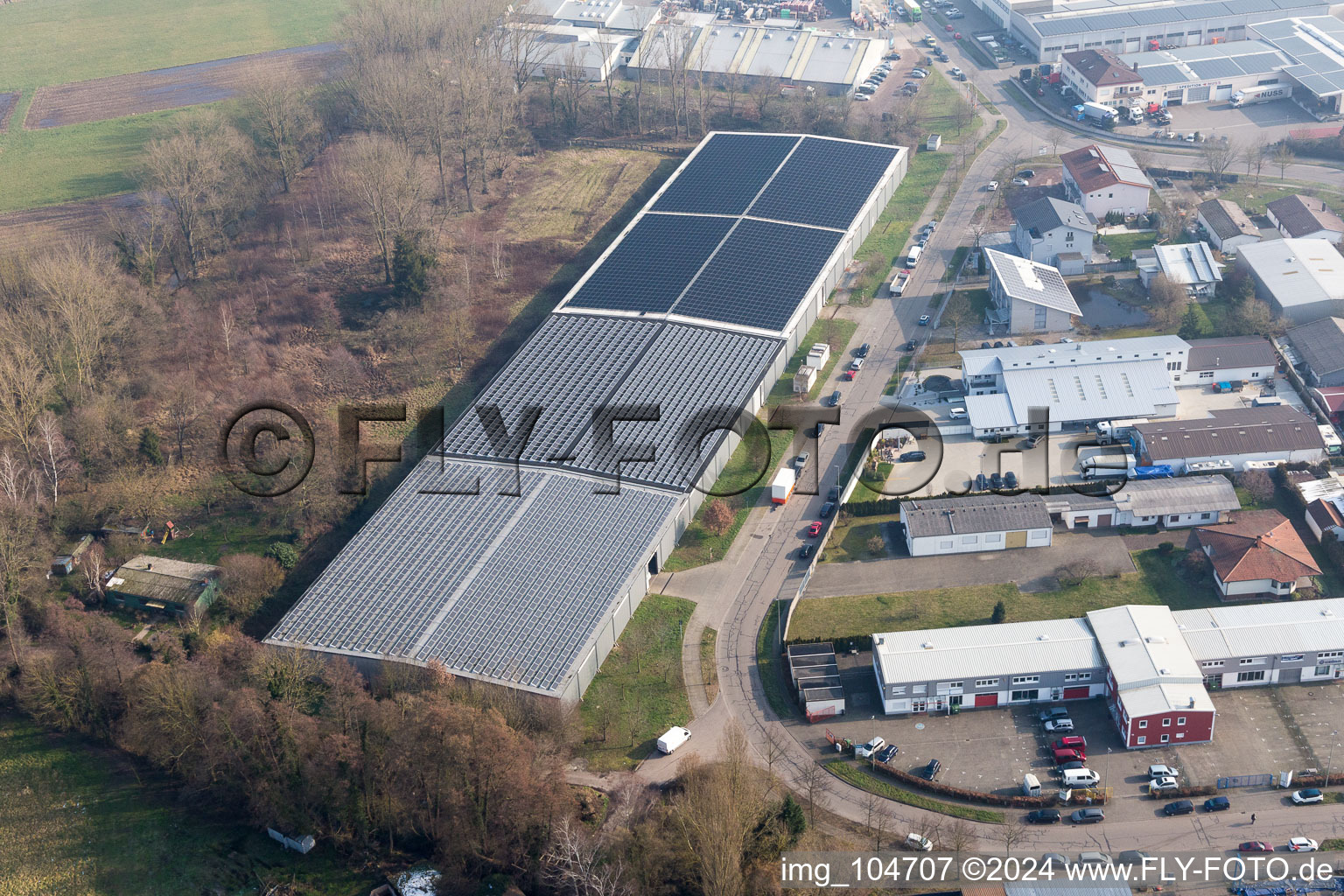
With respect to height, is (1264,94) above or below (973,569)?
above

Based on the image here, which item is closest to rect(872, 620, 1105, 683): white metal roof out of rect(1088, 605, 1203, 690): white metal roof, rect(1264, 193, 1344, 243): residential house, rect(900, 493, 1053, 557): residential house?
rect(1088, 605, 1203, 690): white metal roof

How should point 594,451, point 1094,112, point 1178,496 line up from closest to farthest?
point 1178,496 < point 594,451 < point 1094,112

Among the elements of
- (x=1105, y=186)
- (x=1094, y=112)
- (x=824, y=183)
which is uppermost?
(x=1094, y=112)

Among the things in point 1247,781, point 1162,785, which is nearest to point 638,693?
point 1162,785

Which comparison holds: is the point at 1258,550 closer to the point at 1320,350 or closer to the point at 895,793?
the point at 1320,350

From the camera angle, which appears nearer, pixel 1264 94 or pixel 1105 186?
pixel 1105 186

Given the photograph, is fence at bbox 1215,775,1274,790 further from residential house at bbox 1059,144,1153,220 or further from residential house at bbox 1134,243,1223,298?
residential house at bbox 1059,144,1153,220

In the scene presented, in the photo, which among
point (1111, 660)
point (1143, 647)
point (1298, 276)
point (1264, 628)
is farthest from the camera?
point (1298, 276)
